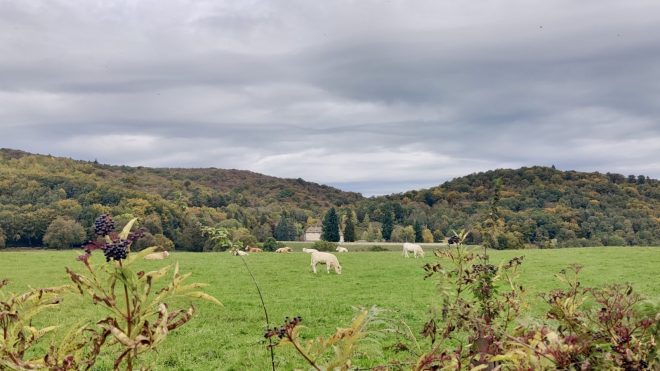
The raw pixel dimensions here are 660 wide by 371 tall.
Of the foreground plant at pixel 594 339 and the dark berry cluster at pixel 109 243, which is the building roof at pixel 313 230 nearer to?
the foreground plant at pixel 594 339

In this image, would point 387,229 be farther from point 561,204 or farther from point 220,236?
point 220,236

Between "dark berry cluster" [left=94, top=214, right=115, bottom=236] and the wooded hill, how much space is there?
94.5ft

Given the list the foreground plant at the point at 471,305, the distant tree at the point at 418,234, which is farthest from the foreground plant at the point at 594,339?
the distant tree at the point at 418,234

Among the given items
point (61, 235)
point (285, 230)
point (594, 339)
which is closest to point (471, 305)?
point (594, 339)

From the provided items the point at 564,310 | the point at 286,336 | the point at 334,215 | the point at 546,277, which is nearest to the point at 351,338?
the point at 286,336

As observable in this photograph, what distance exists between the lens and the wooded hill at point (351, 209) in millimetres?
64062

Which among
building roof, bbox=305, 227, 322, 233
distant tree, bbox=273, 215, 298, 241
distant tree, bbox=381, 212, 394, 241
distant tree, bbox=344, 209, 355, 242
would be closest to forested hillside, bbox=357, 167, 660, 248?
distant tree, bbox=381, 212, 394, 241

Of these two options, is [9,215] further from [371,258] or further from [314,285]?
[314,285]

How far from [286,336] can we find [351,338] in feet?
0.84

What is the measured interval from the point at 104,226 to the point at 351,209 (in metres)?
128

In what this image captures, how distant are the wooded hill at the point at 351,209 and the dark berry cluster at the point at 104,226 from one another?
2881cm

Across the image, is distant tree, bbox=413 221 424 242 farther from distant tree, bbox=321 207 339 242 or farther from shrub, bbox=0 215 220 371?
shrub, bbox=0 215 220 371

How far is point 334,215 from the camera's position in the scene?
9106 cm

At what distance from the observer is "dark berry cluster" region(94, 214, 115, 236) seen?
1.64 meters
